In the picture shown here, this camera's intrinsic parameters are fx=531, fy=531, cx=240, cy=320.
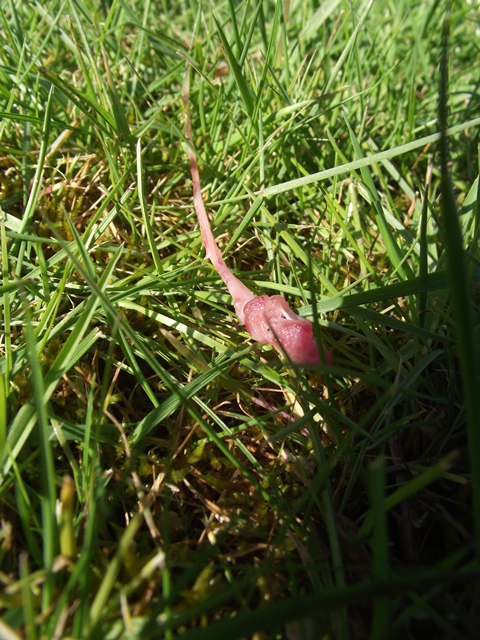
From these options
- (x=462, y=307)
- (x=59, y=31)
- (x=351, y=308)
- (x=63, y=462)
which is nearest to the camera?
(x=462, y=307)

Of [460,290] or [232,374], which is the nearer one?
[460,290]

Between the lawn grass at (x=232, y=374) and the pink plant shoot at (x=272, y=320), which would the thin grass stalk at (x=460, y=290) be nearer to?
the lawn grass at (x=232, y=374)

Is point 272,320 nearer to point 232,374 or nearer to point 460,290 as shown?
point 232,374

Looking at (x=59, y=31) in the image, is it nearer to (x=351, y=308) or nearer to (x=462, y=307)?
(x=351, y=308)

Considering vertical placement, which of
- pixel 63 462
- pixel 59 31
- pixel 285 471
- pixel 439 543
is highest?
pixel 59 31

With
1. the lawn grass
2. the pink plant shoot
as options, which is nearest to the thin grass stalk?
the lawn grass

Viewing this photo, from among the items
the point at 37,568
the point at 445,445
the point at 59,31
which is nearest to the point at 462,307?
the point at 445,445

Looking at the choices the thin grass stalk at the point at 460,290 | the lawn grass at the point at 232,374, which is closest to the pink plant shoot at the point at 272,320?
the lawn grass at the point at 232,374

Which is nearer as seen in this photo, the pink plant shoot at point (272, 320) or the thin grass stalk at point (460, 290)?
the thin grass stalk at point (460, 290)

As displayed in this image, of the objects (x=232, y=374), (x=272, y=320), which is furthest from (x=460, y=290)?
(x=232, y=374)
